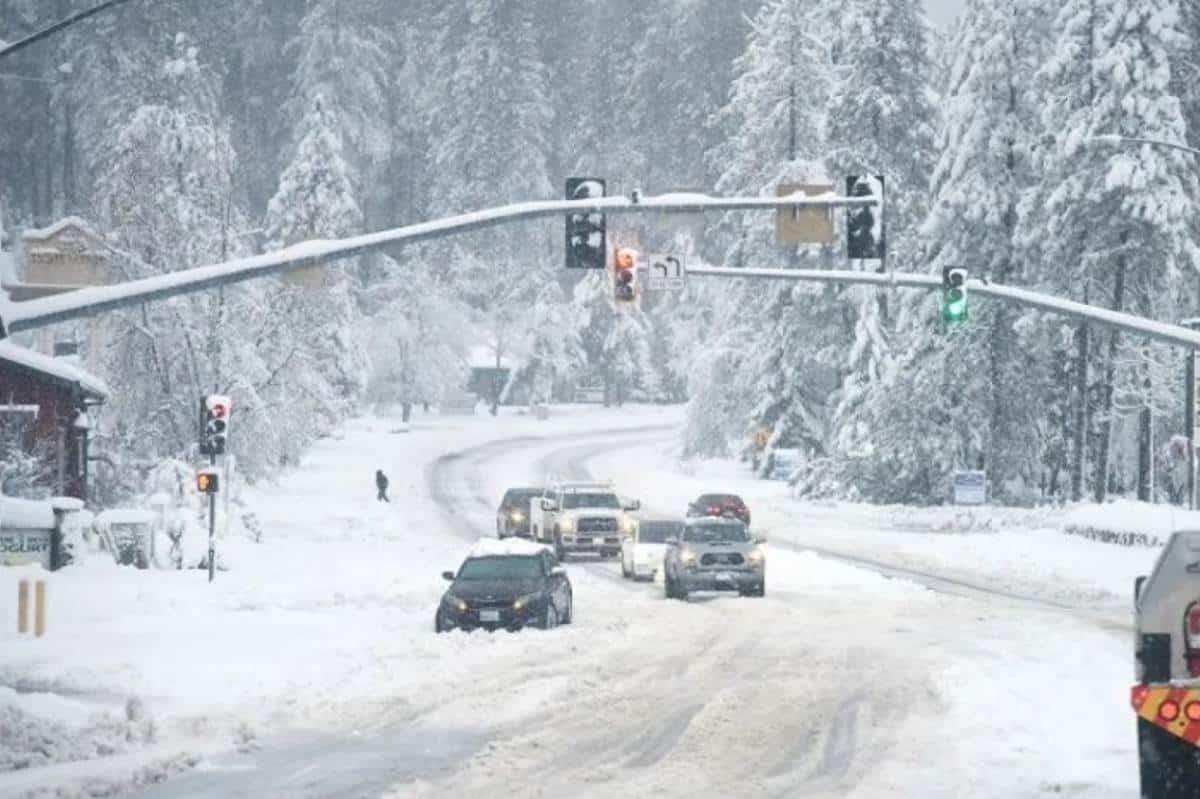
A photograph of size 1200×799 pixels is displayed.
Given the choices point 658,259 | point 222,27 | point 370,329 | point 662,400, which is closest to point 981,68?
point 658,259

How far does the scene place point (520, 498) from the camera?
51.2 metres

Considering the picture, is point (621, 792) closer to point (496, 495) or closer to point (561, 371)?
point (496, 495)

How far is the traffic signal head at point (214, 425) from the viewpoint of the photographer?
33.0 metres

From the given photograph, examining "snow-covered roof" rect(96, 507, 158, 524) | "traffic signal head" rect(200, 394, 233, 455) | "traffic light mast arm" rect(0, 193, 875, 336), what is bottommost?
"snow-covered roof" rect(96, 507, 158, 524)

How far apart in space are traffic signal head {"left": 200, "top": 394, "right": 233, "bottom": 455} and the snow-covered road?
2662mm

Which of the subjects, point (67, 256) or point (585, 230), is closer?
point (585, 230)

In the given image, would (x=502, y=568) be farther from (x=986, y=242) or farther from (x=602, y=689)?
(x=986, y=242)

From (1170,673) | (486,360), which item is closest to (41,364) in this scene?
(1170,673)

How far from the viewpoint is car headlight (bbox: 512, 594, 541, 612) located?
26.7 m

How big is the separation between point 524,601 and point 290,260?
659 centimetres

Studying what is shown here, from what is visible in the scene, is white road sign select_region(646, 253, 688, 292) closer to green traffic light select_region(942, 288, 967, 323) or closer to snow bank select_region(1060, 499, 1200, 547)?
green traffic light select_region(942, 288, 967, 323)

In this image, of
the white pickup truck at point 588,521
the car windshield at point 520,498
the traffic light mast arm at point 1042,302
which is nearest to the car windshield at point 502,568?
the traffic light mast arm at point 1042,302

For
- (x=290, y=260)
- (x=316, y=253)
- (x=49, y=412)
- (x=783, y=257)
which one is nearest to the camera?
(x=290, y=260)

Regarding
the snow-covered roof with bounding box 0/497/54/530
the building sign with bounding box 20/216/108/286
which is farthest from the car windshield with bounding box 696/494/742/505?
the snow-covered roof with bounding box 0/497/54/530
